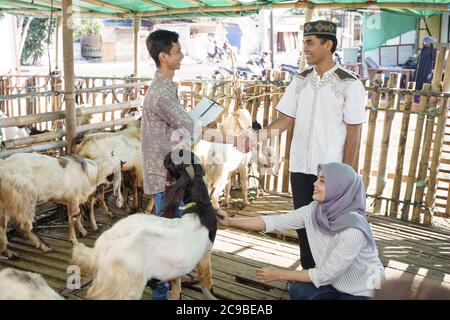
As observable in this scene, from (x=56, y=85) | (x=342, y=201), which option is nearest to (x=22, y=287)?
(x=342, y=201)

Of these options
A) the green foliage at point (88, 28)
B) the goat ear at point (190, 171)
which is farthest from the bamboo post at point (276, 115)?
the green foliage at point (88, 28)

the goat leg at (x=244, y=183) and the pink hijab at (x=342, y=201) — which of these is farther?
the goat leg at (x=244, y=183)

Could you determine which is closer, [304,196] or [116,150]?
[304,196]

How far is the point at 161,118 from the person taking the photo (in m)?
3.09

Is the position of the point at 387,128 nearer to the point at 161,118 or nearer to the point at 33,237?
the point at 161,118

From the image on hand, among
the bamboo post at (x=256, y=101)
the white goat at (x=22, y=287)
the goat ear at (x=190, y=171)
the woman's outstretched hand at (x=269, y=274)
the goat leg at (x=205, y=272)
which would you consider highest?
the bamboo post at (x=256, y=101)

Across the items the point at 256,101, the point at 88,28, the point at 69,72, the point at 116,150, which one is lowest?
the point at 116,150

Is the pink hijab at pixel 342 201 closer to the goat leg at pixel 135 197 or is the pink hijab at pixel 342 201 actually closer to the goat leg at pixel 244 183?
the goat leg at pixel 244 183

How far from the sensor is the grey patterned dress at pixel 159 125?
304cm

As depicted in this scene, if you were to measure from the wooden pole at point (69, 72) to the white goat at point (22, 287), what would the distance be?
3179mm

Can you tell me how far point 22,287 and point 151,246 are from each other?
662mm

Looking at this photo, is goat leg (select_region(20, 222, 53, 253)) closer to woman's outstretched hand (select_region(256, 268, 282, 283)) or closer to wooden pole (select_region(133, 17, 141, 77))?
woman's outstretched hand (select_region(256, 268, 282, 283))

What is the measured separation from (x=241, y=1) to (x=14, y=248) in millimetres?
4199
